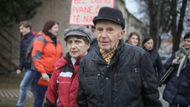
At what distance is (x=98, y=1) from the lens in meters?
8.26

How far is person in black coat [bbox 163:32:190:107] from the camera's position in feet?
22.0

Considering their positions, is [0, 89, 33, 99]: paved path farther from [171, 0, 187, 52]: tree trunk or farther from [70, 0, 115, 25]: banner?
[171, 0, 187, 52]: tree trunk

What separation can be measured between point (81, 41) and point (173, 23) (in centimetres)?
3452

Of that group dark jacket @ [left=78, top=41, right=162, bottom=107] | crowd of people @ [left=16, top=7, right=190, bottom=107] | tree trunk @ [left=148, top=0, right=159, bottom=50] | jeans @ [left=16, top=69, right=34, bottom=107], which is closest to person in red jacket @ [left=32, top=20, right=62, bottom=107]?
jeans @ [left=16, top=69, right=34, bottom=107]

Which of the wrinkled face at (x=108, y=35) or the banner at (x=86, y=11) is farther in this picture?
the banner at (x=86, y=11)

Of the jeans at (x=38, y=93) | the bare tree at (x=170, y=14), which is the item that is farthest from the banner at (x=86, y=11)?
the bare tree at (x=170, y=14)

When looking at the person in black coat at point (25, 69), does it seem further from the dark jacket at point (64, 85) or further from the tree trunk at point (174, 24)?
the tree trunk at point (174, 24)

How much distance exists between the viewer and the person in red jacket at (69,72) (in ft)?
14.6

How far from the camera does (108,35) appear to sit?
3666 millimetres

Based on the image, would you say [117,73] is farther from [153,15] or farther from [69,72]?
[153,15]

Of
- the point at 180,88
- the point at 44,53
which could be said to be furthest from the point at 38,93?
the point at 180,88

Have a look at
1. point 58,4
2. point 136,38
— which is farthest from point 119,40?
point 58,4

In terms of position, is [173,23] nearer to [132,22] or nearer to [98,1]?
[132,22]

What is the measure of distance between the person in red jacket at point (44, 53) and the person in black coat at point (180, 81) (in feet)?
7.15
